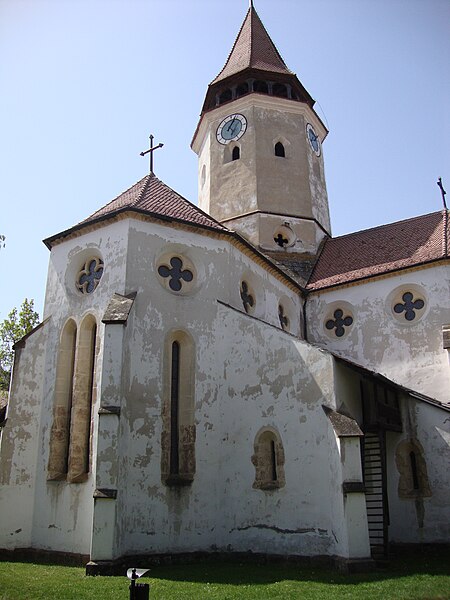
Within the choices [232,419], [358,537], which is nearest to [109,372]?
[232,419]

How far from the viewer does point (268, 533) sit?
13992 millimetres

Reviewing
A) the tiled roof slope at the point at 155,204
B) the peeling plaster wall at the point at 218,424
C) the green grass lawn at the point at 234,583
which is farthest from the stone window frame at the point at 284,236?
the green grass lawn at the point at 234,583

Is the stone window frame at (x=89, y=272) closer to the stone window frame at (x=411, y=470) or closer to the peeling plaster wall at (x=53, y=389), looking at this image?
the peeling plaster wall at (x=53, y=389)

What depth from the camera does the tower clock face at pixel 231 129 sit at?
2562cm

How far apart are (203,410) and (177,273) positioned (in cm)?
400

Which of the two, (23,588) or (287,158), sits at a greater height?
(287,158)

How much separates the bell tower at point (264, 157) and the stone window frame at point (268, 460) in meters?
10.2

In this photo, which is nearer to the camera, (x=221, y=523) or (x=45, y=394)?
(x=221, y=523)

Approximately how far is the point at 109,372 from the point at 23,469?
4138mm

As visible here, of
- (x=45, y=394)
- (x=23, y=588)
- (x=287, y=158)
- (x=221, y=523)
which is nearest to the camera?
(x=23, y=588)

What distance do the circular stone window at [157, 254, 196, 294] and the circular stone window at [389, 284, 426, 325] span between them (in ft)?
26.0

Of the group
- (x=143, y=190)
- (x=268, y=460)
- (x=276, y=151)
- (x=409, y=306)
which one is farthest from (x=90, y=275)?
(x=276, y=151)

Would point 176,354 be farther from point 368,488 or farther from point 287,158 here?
point 287,158

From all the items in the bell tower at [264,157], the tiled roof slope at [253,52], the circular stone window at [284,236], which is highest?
the tiled roof slope at [253,52]
